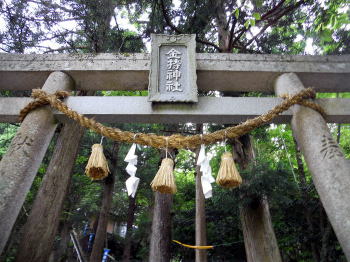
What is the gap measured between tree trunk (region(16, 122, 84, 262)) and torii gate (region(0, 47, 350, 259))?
1.57 meters

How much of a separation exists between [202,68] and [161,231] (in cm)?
382

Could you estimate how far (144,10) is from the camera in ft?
22.4

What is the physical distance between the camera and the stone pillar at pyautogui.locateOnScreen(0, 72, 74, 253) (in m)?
2.28

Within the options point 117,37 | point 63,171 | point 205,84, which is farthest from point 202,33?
point 63,171

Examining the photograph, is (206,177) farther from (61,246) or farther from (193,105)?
(61,246)

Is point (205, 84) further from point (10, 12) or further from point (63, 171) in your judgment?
point (10, 12)

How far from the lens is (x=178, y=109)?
9.63 feet

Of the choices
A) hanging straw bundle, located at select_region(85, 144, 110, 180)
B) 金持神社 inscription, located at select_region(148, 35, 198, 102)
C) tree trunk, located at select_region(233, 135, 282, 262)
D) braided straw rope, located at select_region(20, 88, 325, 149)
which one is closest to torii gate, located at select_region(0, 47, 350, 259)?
金持神社 inscription, located at select_region(148, 35, 198, 102)

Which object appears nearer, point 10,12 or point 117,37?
point 10,12

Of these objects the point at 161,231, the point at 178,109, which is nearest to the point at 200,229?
the point at 161,231

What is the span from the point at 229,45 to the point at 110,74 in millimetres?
3042

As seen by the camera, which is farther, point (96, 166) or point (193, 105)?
point (193, 105)

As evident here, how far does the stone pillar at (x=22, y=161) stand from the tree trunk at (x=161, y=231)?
3587 mm

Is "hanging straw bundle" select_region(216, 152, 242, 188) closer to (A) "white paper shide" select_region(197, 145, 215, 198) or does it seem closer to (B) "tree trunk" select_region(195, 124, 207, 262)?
(A) "white paper shide" select_region(197, 145, 215, 198)
